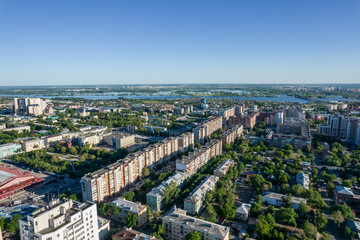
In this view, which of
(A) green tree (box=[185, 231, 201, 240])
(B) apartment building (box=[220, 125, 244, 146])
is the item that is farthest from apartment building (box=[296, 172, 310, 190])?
(B) apartment building (box=[220, 125, 244, 146])

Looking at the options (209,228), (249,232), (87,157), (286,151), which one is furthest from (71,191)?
(286,151)

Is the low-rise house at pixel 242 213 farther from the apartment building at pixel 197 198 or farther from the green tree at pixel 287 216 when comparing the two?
the apartment building at pixel 197 198

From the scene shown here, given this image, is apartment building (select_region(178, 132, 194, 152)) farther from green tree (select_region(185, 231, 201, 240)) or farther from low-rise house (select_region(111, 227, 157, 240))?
green tree (select_region(185, 231, 201, 240))

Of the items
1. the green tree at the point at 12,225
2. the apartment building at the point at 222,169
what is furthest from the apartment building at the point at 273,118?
the green tree at the point at 12,225

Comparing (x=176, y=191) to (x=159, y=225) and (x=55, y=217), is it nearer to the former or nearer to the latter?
(x=159, y=225)

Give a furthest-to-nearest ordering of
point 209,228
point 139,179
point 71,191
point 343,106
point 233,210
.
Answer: point 343,106 < point 139,179 < point 71,191 < point 233,210 < point 209,228

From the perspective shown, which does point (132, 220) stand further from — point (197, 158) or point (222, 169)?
point (197, 158)

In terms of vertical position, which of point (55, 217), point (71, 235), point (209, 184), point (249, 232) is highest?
point (55, 217)
